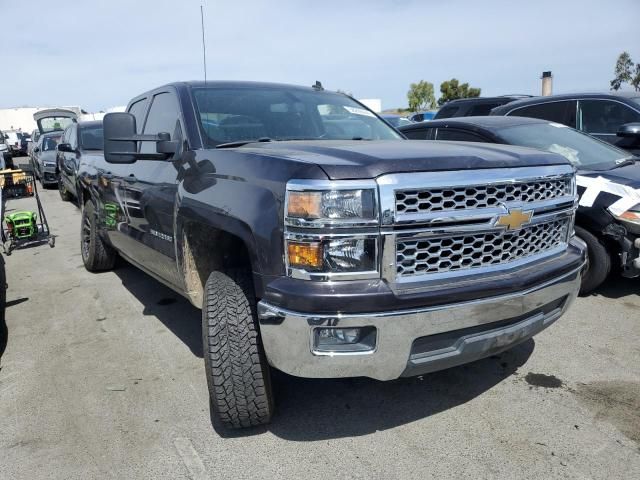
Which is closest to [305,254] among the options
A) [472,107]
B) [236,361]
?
[236,361]

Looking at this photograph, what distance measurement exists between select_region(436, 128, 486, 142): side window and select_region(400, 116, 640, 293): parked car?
2 cm

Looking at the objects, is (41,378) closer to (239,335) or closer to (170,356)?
(170,356)

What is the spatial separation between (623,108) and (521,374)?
4.51m

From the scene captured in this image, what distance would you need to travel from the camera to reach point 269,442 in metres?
2.68

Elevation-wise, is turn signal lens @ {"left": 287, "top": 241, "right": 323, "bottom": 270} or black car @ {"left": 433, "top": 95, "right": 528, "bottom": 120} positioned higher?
black car @ {"left": 433, "top": 95, "right": 528, "bottom": 120}

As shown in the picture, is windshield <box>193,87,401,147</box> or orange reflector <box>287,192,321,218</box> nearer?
orange reflector <box>287,192,321,218</box>

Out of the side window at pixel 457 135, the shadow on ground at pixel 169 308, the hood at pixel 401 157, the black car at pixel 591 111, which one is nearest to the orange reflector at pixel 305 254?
the hood at pixel 401 157

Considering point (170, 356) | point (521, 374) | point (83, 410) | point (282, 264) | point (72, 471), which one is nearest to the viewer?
point (282, 264)

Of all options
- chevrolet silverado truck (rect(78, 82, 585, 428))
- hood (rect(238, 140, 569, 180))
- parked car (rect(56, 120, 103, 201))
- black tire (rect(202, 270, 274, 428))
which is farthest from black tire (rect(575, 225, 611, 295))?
parked car (rect(56, 120, 103, 201))

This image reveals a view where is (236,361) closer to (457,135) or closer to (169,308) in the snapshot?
(169,308)

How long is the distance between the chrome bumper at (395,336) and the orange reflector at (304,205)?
41 cm

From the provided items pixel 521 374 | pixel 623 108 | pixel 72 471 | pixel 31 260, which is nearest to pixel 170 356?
pixel 72 471

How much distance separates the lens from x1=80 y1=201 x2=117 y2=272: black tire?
5660 millimetres

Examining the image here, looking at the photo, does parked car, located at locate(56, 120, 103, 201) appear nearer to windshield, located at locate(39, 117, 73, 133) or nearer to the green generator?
the green generator
